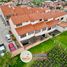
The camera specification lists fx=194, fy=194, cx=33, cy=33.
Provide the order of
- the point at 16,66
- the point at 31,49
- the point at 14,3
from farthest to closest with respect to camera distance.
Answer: the point at 14,3, the point at 31,49, the point at 16,66

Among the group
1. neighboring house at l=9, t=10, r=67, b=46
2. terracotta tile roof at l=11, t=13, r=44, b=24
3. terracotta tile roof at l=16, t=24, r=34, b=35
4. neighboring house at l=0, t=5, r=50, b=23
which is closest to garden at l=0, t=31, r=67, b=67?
neighboring house at l=9, t=10, r=67, b=46

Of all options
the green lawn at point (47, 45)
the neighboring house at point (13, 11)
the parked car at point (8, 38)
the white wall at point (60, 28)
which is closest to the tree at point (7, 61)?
the green lawn at point (47, 45)

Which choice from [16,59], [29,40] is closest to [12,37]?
[29,40]

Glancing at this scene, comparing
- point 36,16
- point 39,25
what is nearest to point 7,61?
point 39,25

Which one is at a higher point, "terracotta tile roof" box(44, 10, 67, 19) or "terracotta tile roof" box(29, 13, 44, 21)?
"terracotta tile roof" box(29, 13, 44, 21)

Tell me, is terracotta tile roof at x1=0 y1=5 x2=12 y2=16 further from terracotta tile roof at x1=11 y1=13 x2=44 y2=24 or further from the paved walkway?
terracotta tile roof at x1=11 y1=13 x2=44 y2=24

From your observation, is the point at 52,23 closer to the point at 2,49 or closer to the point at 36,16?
the point at 36,16

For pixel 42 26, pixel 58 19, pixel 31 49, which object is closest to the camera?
pixel 31 49

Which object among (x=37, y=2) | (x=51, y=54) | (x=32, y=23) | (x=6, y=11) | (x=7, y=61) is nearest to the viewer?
(x=7, y=61)

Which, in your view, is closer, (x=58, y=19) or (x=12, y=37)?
(x=12, y=37)

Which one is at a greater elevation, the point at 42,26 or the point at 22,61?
the point at 42,26

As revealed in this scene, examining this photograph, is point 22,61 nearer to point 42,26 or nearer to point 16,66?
point 16,66
